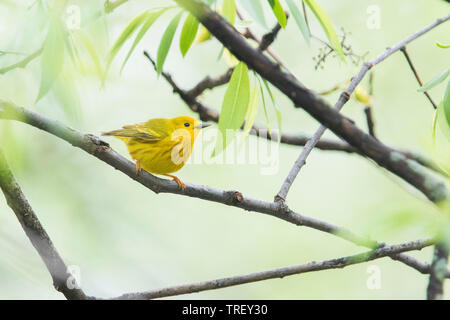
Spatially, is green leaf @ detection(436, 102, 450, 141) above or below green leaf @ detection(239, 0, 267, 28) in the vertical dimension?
above

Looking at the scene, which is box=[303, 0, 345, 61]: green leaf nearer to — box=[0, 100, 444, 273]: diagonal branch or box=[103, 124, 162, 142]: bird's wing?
box=[0, 100, 444, 273]: diagonal branch

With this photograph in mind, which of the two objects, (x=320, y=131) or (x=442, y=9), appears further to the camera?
(x=442, y=9)

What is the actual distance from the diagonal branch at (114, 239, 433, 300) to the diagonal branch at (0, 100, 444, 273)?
29 millimetres

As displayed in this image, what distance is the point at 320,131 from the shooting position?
4.36 ft

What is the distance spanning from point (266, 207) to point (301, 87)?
0.77 meters

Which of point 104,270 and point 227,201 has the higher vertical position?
point 104,270

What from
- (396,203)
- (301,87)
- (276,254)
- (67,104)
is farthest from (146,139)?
(276,254)

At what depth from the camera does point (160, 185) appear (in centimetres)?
120

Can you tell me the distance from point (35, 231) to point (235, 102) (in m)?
0.51

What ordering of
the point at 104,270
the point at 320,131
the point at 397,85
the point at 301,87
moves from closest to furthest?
1. the point at 301,87
2. the point at 320,131
3. the point at 104,270
4. the point at 397,85

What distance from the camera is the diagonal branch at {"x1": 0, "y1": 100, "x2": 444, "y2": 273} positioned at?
96 centimetres

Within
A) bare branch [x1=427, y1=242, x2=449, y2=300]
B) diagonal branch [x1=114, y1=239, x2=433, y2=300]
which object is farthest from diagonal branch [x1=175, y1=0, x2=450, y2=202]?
diagonal branch [x1=114, y1=239, x2=433, y2=300]

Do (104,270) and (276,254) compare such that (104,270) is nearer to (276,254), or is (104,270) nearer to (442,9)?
(276,254)

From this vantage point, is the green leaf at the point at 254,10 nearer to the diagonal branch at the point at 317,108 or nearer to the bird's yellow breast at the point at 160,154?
Answer: the diagonal branch at the point at 317,108
